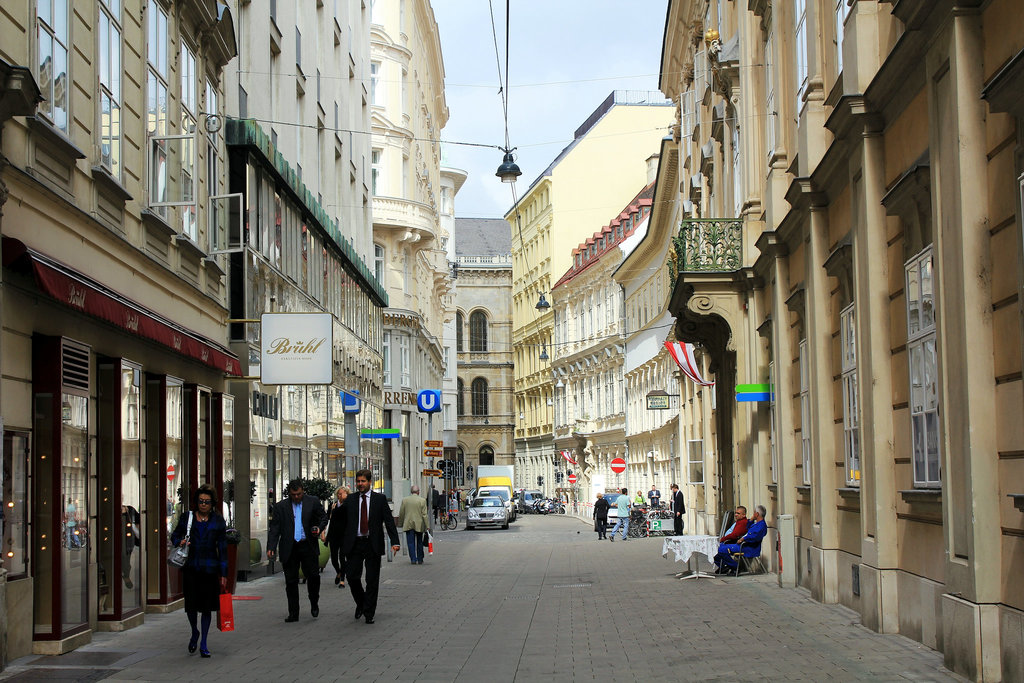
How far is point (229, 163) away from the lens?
2169 cm

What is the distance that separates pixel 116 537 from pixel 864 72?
933 cm

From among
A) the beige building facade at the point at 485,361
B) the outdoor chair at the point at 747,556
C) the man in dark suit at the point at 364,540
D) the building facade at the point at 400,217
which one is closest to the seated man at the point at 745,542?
the outdoor chair at the point at 747,556

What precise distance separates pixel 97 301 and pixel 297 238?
49.1ft

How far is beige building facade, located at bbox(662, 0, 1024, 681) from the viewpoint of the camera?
9.50 m

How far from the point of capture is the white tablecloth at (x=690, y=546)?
2239cm

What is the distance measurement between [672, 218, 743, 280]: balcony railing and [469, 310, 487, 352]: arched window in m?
88.7

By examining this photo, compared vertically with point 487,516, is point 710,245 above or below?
above

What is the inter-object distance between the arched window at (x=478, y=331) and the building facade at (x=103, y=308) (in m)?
92.8

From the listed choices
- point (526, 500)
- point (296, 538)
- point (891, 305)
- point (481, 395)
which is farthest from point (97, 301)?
point (481, 395)

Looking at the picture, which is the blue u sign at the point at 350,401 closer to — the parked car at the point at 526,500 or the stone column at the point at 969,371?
the stone column at the point at 969,371

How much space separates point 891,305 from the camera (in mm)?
13195

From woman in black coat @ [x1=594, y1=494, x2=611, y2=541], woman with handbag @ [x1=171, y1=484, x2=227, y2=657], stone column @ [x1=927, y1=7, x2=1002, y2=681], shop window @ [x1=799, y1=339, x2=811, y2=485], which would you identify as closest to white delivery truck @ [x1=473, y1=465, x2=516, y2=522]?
woman in black coat @ [x1=594, y1=494, x2=611, y2=541]

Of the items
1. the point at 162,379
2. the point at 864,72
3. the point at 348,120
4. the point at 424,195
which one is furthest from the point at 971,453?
the point at 424,195

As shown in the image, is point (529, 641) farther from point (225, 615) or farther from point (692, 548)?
point (692, 548)
